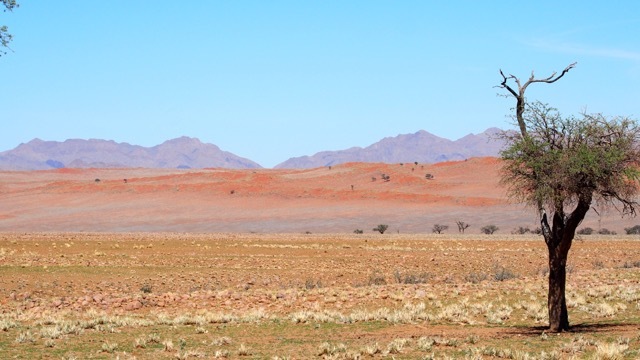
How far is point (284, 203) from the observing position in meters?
104

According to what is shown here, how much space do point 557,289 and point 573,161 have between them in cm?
312

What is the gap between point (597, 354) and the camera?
567 inches

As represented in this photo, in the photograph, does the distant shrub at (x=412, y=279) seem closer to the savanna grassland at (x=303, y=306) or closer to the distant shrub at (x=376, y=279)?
the savanna grassland at (x=303, y=306)

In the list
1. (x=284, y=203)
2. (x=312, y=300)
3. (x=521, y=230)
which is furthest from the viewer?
(x=284, y=203)

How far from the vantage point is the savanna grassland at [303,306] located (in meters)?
16.2

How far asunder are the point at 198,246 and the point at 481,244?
62.5ft

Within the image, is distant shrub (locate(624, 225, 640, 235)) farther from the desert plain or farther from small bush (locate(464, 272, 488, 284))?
small bush (locate(464, 272, 488, 284))

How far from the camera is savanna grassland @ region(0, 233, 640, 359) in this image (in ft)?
53.0

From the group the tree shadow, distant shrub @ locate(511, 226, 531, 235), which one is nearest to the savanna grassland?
the tree shadow

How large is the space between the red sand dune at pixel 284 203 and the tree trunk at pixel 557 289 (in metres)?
61.3

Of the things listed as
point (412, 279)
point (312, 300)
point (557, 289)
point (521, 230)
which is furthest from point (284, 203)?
point (557, 289)

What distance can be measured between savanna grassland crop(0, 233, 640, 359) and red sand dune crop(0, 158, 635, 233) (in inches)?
1671

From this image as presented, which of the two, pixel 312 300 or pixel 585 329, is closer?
pixel 585 329

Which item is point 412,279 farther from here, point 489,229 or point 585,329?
point 489,229
